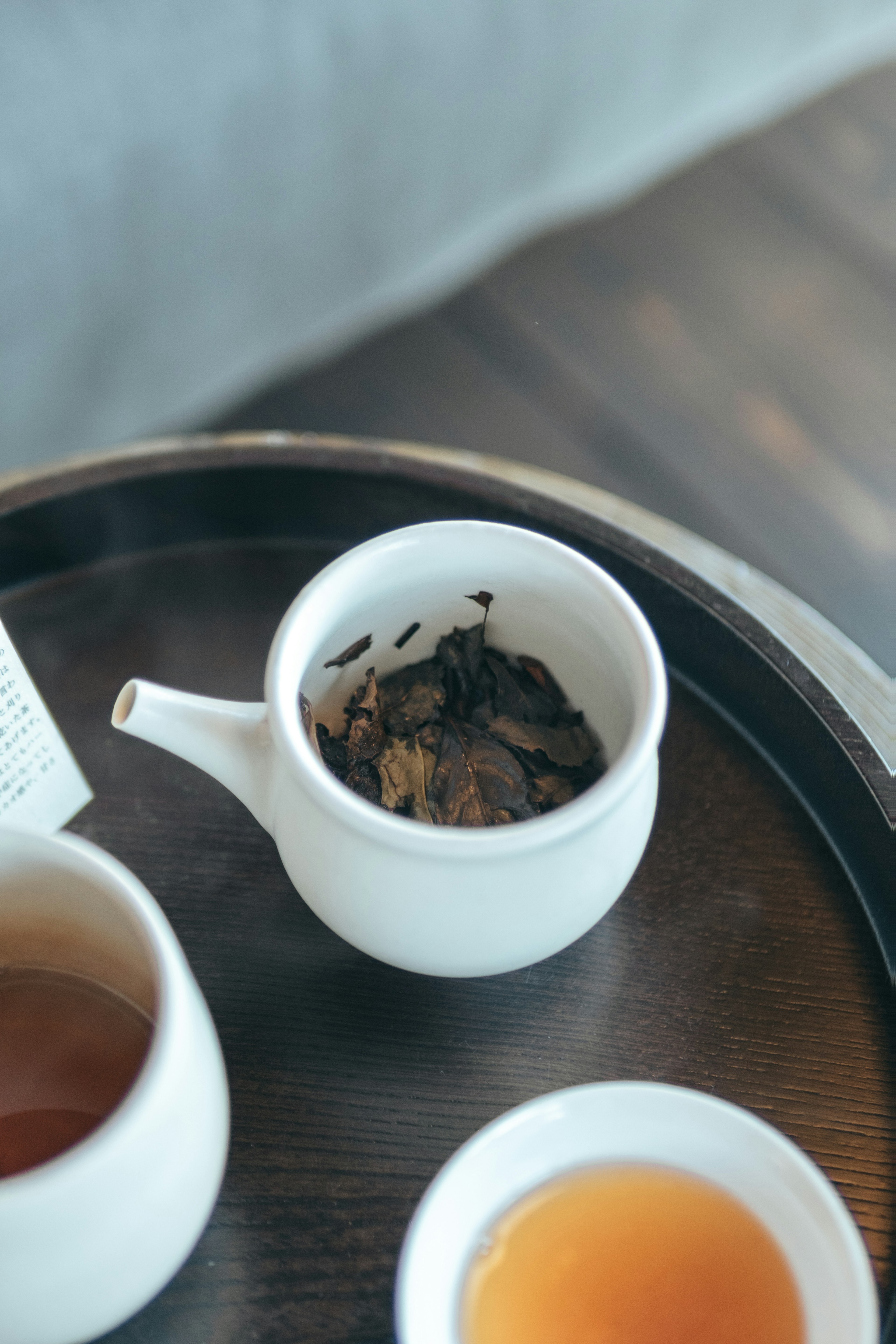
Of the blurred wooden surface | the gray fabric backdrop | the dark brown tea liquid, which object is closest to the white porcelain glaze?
the dark brown tea liquid

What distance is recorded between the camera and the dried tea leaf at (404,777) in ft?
1.80

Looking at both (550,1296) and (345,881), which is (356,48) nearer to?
(345,881)

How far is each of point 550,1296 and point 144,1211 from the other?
173 millimetres

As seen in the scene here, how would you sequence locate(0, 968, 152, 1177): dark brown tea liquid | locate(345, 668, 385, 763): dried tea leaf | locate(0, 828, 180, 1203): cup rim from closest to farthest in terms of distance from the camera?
locate(0, 828, 180, 1203): cup rim
locate(0, 968, 152, 1177): dark brown tea liquid
locate(345, 668, 385, 763): dried tea leaf

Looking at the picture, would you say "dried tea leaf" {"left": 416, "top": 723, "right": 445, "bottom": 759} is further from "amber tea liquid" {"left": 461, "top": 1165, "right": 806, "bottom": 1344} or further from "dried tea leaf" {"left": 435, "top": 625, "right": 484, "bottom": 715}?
"amber tea liquid" {"left": 461, "top": 1165, "right": 806, "bottom": 1344}

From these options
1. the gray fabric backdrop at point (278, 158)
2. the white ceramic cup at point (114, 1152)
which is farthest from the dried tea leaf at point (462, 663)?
the gray fabric backdrop at point (278, 158)

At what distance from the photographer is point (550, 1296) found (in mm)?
442

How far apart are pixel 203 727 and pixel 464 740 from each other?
0.14 m

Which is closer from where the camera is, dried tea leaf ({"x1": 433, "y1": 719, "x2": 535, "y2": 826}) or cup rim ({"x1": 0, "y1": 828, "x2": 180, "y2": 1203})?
cup rim ({"x1": 0, "y1": 828, "x2": 180, "y2": 1203})

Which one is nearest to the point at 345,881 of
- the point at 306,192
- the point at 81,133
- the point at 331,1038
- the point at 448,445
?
the point at 331,1038

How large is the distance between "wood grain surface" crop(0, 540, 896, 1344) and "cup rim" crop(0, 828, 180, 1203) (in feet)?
0.30

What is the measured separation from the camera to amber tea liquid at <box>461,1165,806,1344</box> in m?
0.43

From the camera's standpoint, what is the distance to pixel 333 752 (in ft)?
1.87

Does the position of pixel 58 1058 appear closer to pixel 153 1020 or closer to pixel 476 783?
pixel 153 1020
